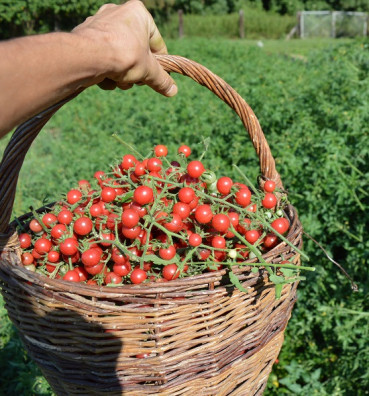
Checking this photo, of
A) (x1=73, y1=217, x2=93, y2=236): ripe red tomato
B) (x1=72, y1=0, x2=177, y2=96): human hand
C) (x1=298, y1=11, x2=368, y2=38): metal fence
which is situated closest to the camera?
(x1=72, y1=0, x2=177, y2=96): human hand

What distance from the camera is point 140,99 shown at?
6.14 metres

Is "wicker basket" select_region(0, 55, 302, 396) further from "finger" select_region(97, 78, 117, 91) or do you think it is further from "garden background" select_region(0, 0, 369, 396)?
"garden background" select_region(0, 0, 369, 396)

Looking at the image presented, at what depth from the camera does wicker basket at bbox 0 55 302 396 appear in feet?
3.43

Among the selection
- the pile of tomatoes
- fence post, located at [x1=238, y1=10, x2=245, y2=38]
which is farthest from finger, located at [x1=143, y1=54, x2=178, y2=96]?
fence post, located at [x1=238, y1=10, x2=245, y2=38]

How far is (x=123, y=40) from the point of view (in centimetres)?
104

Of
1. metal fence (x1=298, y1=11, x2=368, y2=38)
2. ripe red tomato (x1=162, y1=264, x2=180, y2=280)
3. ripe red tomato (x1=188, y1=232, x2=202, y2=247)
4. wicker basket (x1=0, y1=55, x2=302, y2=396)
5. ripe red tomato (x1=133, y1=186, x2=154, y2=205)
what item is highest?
ripe red tomato (x1=133, y1=186, x2=154, y2=205)

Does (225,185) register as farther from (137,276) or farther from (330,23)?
(330,23)

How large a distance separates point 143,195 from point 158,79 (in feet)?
1.18

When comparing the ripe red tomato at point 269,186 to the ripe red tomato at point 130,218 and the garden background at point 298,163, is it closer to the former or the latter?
the ripe red tomato at point 130,218

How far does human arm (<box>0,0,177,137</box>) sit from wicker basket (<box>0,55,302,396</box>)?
0.71 ft

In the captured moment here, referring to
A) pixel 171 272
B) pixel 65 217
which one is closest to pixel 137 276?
pixel 171 272

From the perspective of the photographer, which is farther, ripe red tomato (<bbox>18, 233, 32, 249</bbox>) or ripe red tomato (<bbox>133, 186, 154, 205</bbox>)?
ripe red tomato (<bbox>18, 233, 32, 249</bbox>)

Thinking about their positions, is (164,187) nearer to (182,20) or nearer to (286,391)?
(286,391)

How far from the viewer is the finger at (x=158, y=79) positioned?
4.04ft
